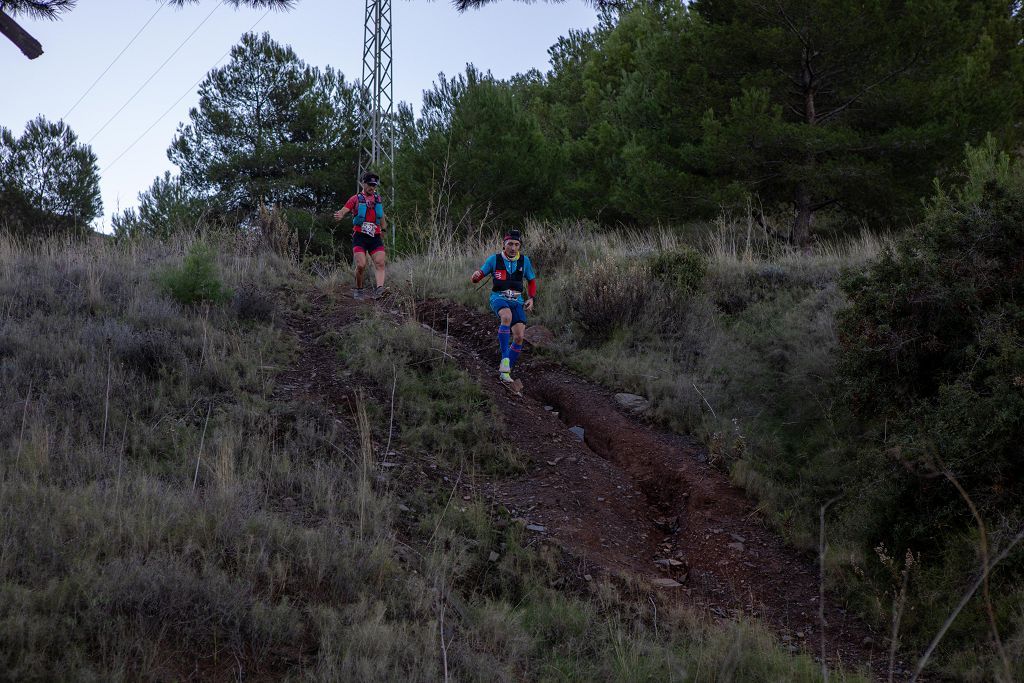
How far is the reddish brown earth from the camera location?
5645 mm

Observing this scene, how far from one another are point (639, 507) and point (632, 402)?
185 cm

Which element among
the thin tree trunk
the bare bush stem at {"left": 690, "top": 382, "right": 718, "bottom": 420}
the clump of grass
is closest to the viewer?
the clump of grass

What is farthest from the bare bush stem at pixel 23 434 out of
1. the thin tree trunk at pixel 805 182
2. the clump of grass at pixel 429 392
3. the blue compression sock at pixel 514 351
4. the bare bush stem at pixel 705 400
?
the thin tree trunk at pixel 805 182

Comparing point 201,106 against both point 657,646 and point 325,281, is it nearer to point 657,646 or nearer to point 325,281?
point 325,281

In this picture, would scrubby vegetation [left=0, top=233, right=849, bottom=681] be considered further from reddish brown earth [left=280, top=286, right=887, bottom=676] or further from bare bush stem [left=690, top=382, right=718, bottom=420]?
bare bush stem [left=690, top=382, right=718, bottom=420]

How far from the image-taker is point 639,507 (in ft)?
22.5

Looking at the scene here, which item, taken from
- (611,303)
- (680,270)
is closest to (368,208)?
(611,303)

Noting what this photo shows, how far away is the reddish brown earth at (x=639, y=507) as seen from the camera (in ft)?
18.5

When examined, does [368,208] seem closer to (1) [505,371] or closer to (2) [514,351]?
(2) [514,351]

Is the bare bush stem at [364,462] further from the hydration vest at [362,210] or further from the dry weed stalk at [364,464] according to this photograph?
the hydration vest at [362,210]

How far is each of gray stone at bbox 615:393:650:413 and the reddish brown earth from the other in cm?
9

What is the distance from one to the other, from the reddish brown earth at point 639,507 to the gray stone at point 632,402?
0.31 ft

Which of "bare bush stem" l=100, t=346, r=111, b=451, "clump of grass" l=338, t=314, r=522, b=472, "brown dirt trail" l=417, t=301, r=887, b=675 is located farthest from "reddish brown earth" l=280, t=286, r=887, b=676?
"bare bush stem" l=100, t=346, r=111, b=451

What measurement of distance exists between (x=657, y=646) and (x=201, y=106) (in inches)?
928
